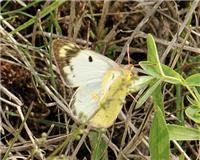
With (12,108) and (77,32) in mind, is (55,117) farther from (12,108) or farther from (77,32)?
(77,32)

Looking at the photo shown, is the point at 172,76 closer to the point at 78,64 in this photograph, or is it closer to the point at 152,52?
the point at 152,52

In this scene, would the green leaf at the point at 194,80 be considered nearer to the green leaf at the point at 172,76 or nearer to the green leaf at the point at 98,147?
the green leaf at the point at 172,76

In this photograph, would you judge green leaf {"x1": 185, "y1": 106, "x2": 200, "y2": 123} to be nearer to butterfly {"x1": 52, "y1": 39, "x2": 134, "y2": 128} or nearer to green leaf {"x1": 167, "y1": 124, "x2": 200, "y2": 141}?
green leaf {"x1": 167, "y1": 124, "x2": 200, "y2": 141}

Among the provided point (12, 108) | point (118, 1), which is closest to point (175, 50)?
point (118, 1)

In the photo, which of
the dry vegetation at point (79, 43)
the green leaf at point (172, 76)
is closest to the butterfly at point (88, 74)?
the green leaf at point (172, 76)

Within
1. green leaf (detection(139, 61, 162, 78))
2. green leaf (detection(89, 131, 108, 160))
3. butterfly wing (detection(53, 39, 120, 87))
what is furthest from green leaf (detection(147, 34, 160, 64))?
green leaf (detection(89, 131, 108, 160))
